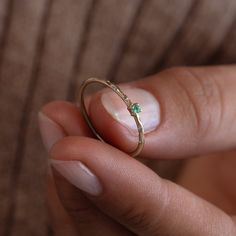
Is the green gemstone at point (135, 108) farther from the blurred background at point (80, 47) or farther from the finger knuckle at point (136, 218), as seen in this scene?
the blurred background at point (80, 47)

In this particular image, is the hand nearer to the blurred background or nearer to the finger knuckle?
the finger knuckle

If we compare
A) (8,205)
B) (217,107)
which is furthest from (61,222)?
(217,107)

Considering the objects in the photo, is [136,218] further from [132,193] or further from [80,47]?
[80,47]

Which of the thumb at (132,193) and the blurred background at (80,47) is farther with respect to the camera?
the blurred background at (80,47)

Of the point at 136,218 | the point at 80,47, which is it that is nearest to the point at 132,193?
the point at 136,218

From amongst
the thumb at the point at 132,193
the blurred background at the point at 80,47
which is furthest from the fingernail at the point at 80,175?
the blurred background at the point at 80,47

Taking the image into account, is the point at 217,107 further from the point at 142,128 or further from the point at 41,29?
the point at 41,29

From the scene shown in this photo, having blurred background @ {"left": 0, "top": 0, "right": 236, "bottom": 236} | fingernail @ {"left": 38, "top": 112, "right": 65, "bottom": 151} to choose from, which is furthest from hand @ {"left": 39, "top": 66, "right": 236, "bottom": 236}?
blurred background @ {"left": 0, "top": 0, "right": 236, "bottom": 236}
